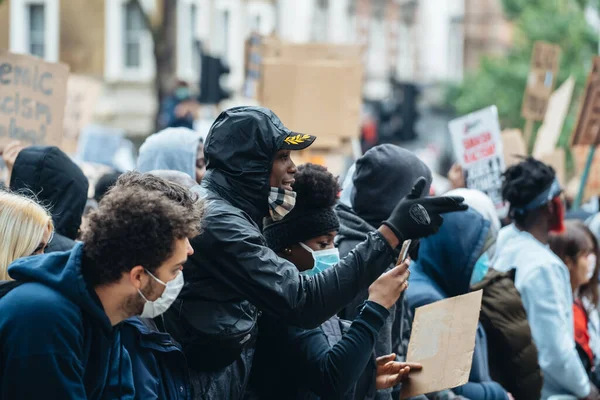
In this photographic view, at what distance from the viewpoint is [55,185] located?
490cm

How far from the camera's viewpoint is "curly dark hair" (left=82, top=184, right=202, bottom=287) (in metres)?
3.01

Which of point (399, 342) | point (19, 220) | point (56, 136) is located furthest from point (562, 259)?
point (19, 220)


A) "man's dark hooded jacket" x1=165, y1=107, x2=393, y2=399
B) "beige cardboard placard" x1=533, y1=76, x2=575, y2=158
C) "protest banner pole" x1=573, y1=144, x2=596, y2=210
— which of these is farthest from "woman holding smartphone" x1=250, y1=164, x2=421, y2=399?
"beige cardboard placard" x1=533, y1=76, x2=575, y2=158

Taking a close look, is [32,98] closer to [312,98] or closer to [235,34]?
[312,98]

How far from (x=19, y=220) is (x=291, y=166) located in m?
0.93

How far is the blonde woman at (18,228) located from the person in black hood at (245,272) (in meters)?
0.53

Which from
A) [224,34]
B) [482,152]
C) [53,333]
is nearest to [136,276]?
[53,333]

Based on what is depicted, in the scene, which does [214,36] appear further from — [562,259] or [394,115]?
[562,259]

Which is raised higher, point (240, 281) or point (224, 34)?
point (224, 34)

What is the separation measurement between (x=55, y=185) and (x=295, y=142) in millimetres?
1672

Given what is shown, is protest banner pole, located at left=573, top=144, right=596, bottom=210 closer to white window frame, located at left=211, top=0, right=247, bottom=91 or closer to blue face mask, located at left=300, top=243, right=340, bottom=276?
blue face mask, located at left=300, top=243, right=340, bottom=276

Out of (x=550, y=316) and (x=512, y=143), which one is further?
(x=512, y=143)

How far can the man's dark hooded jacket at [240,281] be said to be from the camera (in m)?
3.44

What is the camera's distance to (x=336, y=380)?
11.9ft
